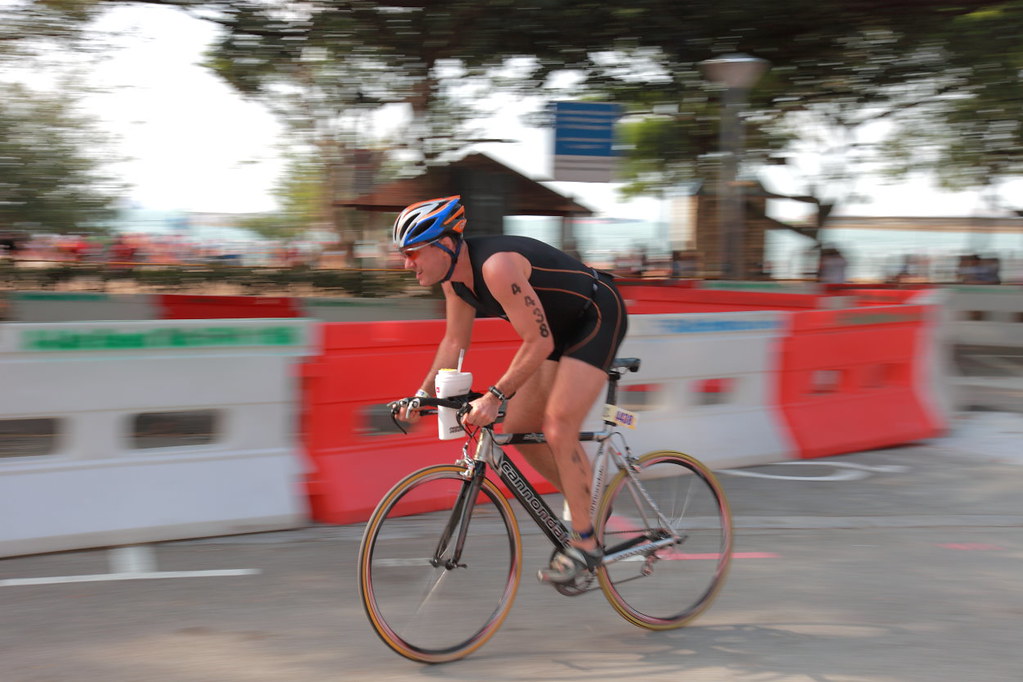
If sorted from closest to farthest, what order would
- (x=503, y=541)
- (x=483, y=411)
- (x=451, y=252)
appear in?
(x=483, y=411), (x=451, y=252), (x=503, y=541)

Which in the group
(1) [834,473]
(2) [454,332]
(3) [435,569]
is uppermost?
(2) [454,332]

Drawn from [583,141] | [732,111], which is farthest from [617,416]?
[732,111]

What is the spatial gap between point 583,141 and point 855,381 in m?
3.03

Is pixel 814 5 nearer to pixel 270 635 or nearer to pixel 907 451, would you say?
pixel 907 451

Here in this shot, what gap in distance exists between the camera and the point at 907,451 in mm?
7883

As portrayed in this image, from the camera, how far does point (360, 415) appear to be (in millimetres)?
5668

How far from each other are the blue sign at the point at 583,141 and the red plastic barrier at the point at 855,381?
2.18 metres

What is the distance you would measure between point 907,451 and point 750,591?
13.0 ft

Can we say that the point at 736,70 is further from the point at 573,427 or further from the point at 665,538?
the point at 573,427

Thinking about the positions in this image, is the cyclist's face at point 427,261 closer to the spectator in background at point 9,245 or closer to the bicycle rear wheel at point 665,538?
the bicycle rear wheel at point 665,538

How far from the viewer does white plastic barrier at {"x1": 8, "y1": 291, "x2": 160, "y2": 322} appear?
1222 cm

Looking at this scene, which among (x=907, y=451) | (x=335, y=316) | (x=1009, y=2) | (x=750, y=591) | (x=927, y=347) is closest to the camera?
(x=750, y=591)

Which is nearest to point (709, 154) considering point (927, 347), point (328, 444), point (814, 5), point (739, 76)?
point (814, 5)

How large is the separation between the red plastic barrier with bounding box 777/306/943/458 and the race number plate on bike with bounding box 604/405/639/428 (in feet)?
12.3
